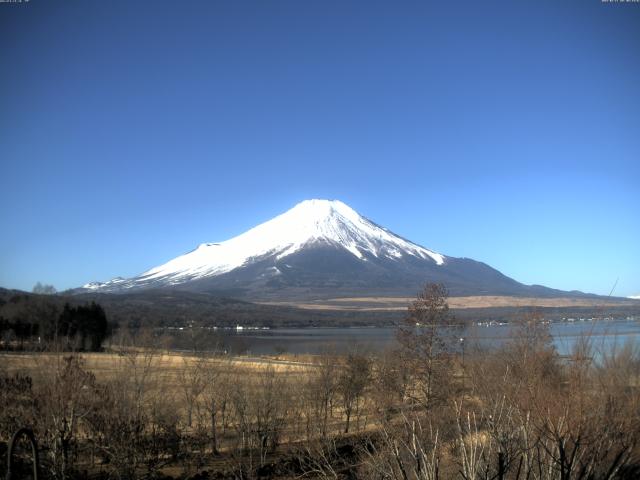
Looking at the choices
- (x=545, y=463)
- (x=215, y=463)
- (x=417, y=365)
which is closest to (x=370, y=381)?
(x=417, y=365)

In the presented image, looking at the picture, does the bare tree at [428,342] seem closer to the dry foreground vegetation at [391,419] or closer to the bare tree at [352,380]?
the dry foreground vegetation at [391,419]

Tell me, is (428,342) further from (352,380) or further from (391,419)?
(391,419)

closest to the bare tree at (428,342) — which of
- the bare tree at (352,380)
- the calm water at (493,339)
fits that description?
the calm water at (493,339)

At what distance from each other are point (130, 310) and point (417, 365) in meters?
129

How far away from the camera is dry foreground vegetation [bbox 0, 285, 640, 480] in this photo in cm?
688

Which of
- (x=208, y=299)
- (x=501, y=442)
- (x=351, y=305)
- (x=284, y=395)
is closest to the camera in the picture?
(x=501, y=442)

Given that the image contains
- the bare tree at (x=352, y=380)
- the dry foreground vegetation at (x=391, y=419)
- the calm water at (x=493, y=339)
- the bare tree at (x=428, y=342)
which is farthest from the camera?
the bare tree at (x=352, y=380)

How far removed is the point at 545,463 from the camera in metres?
6.86

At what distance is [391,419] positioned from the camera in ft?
60.7

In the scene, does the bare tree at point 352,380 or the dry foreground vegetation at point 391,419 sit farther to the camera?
the bare tree at point 352,380

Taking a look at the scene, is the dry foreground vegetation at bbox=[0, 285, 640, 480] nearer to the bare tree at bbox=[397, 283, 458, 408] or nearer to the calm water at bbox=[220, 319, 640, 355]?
the bare tree at bbox=[397, 283, 458, 408]

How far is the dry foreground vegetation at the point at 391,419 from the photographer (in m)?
6.88

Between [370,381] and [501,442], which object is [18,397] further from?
[370,381]

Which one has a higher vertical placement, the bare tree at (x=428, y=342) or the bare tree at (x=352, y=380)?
the bare tree at (x=428, y=342)
